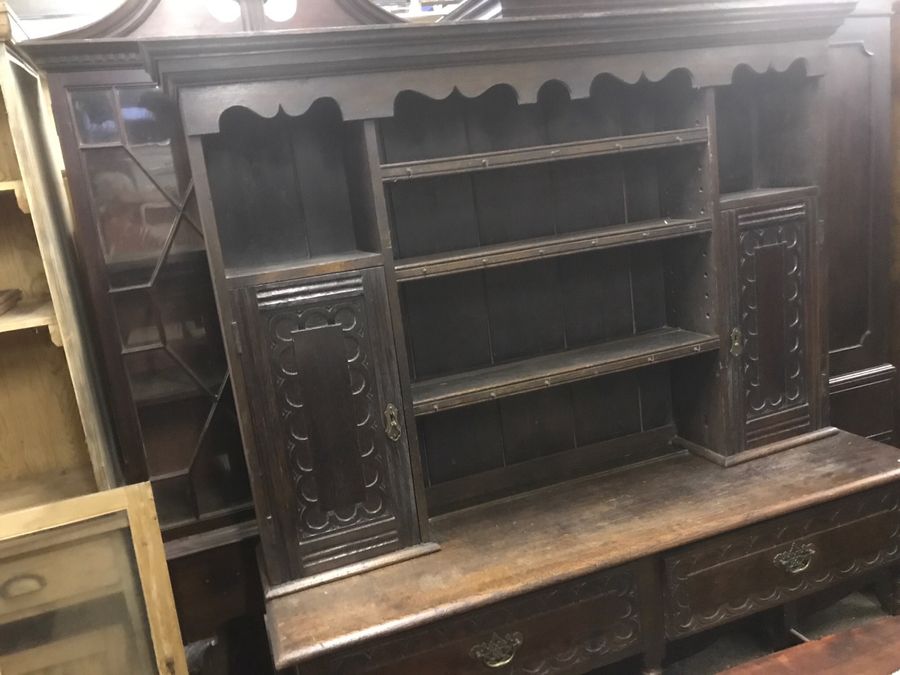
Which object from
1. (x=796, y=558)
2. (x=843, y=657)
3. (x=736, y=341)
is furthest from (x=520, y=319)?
(x=843, y=657)

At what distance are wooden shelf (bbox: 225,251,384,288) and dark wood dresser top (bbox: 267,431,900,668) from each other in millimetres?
712

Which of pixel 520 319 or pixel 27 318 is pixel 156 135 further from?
pixel 520 319

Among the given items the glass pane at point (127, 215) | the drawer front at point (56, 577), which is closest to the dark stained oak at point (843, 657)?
the drawer front at point (56, 577)

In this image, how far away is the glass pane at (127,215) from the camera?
1.64 metres

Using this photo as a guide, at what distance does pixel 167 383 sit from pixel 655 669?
4.57 ft

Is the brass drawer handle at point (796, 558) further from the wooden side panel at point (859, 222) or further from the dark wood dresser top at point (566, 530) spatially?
the wooden side panel at point (859, 222)

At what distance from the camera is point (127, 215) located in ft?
5.47

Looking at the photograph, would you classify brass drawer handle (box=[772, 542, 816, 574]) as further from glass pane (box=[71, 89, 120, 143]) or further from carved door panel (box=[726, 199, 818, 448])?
glass pane (box=[71, 89, 120, 143])

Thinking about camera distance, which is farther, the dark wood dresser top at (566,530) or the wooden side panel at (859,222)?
the wooden side panel at (859,222)

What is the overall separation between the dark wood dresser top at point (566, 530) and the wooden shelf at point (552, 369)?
0.36 metres

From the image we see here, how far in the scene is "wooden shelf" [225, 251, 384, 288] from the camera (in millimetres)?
1504

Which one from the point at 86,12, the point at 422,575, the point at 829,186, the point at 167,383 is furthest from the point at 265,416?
the point at 829,186

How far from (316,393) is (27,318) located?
0.62m

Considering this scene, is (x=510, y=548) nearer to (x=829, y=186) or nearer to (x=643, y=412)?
(x=643, y=412)
